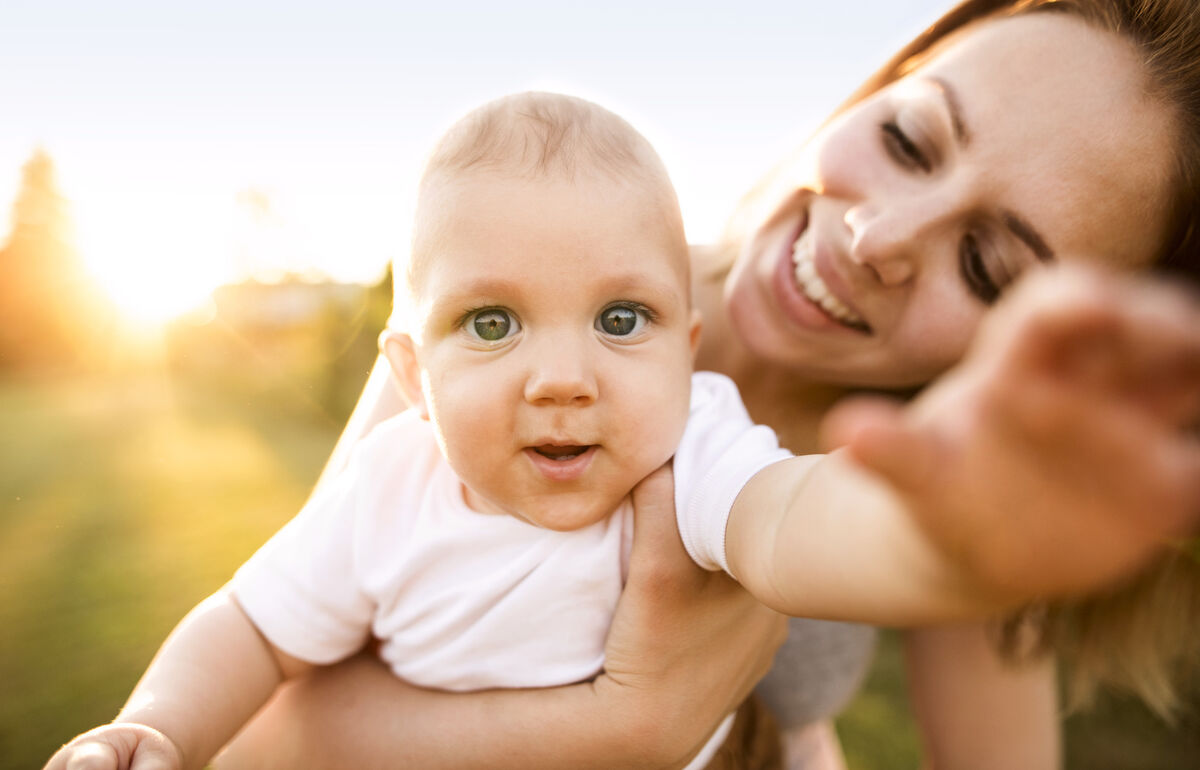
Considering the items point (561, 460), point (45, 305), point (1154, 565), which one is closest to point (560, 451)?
point (561, 460)

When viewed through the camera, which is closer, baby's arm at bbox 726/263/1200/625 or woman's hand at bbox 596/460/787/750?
baby's arm at bbox 726/263/1200/625

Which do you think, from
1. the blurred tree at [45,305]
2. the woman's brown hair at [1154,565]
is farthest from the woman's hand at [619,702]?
the blurred tree at [45,305]

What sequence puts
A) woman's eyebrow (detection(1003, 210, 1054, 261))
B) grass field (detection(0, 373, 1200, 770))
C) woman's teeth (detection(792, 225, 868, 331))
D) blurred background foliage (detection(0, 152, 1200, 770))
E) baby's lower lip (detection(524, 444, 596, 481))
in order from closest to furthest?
baby's lower lip (detection(524, 444, 596, 481))
woman's eyebrow (detection(1003, 210, 1054, 261))
woman's teeth (detection(792, 225, 868, 331))
grass field (detection(0, 373, 1200, 770))
blurred background foliage (detection(0, 152, 1200, 770))

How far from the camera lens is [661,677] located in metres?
1.52

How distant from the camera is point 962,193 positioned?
1.75 metres

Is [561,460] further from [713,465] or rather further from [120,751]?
[120,751]

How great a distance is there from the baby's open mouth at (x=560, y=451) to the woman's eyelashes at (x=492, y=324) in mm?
238

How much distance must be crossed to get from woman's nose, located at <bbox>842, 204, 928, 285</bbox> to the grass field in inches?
129

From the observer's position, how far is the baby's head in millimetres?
1338

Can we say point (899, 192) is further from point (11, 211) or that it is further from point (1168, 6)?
point (11, 211)

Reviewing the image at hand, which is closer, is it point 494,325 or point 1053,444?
point 1053,444

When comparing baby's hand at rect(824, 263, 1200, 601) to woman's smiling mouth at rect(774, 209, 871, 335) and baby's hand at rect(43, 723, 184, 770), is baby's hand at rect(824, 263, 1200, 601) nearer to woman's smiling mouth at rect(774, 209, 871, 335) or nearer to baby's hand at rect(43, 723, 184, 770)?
baby's hand at rect(43, 723, 184, 770)

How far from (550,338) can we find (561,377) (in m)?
0.10

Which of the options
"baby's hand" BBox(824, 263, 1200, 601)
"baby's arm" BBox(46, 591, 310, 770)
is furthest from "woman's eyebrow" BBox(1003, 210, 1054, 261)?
"baby's arm" BBox(46, 591, 310, 770)
